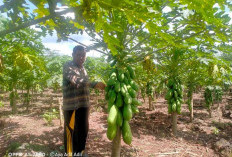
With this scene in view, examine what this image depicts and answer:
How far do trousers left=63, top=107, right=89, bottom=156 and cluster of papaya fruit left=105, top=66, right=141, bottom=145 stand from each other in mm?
640

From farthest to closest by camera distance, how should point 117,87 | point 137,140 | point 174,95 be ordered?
1. point 174,95
2. point 137,140
3. point 117,87

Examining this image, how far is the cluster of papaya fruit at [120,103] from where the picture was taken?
7.10 ft

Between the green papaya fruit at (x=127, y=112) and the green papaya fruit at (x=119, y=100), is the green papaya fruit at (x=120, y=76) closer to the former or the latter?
the green papaya fruit at (x=119, y=100)

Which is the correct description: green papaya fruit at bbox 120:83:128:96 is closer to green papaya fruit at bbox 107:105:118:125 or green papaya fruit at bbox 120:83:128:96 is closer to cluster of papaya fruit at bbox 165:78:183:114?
green papaya fruit at bbox 107:105:118:125

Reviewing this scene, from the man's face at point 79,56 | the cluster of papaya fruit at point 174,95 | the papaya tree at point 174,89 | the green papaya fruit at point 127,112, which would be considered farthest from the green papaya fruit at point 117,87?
the cluster of papaya fruit at point 174,95

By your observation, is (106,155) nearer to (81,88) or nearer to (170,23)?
(81,88)

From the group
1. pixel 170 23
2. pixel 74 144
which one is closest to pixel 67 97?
pixel 74 144

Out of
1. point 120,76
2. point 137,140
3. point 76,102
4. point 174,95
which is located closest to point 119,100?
point 120,76

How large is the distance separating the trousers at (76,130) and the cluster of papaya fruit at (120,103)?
0.64m

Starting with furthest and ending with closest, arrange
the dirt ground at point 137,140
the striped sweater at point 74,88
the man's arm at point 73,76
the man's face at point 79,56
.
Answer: the dirt ground at point 137,140, the man's face at point 79,56, the striped sweater at point 74,88, the man's arm at point 73,76

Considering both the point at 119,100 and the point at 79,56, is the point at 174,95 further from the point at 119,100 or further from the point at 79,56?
the point at 79,56

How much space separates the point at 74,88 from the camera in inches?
99.6

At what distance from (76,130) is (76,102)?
0.51 metres

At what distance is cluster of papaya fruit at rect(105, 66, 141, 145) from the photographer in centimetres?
216
